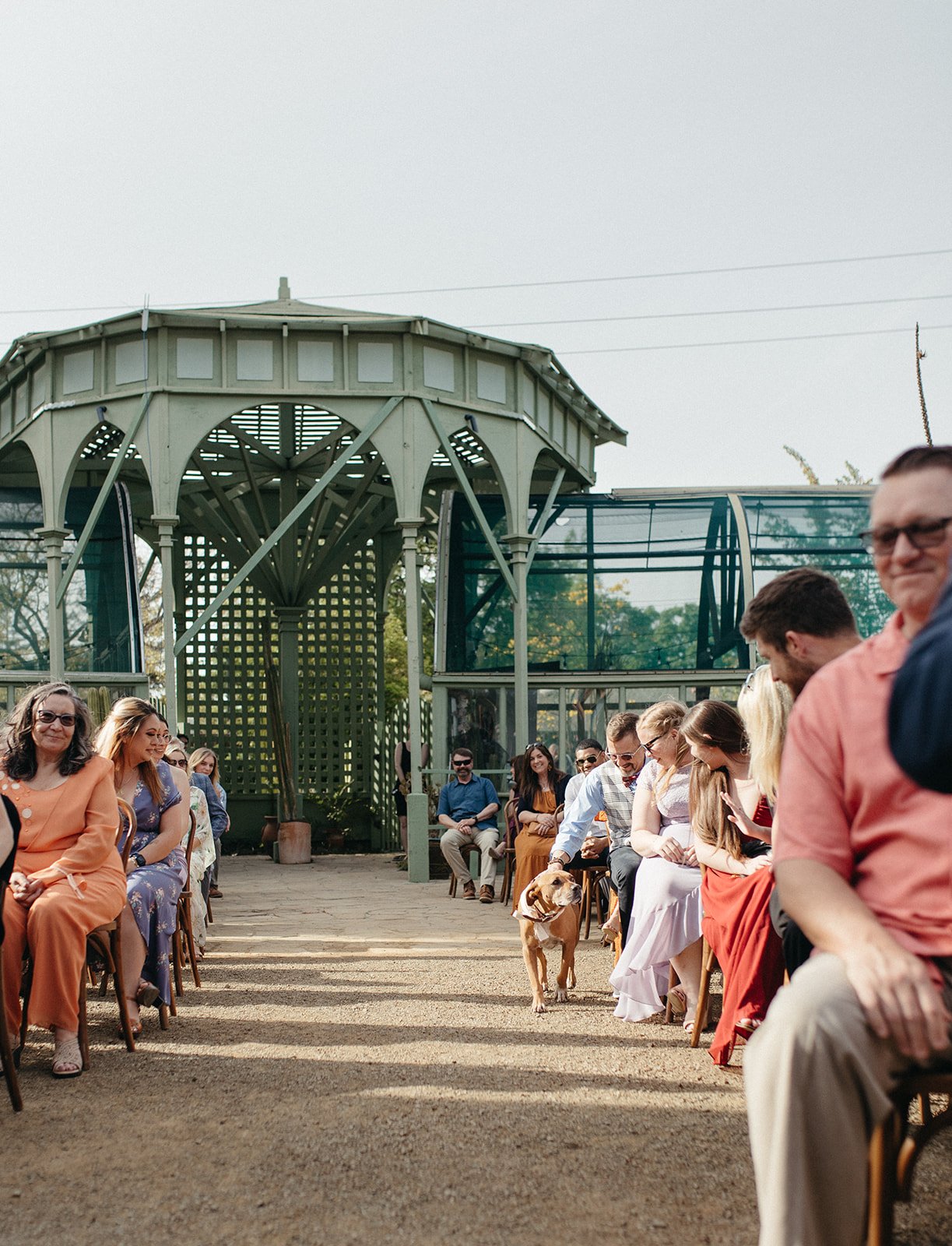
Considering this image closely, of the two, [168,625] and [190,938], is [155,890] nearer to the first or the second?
[190,938]

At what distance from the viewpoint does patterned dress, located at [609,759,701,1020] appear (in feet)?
16.1

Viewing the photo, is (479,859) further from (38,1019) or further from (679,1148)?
(679,1148)

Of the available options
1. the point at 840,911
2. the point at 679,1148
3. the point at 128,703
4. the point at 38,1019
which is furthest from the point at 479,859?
the point at 840,911

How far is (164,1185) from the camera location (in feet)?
10.0

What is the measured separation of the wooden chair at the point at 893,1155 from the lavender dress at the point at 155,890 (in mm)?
3740

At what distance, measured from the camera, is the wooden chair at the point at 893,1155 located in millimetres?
1816

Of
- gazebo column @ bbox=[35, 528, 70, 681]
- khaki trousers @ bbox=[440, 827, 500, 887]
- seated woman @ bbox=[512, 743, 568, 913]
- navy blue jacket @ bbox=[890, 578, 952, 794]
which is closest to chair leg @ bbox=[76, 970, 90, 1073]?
navy blue jacket @ bbox=[890, 578, 952, 794]

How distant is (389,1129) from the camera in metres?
3.49

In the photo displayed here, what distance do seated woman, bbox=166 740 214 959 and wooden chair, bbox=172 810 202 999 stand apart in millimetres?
460

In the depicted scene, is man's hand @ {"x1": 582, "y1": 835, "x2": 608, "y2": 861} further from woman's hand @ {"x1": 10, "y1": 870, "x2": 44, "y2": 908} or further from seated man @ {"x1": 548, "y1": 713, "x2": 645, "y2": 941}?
woman's hand @ {"x1": 10, "y1": 870, "x2": 44, "y2": 908}

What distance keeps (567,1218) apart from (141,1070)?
83.7 inches

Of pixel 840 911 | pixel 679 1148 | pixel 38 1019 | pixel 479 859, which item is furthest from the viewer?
pixel 479 859

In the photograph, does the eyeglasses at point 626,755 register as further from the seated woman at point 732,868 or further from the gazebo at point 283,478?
the gazebo at point 283,478

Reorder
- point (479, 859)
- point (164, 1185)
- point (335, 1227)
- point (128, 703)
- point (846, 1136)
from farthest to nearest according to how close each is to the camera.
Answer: point (479, 859)
point (128, 703)
point (164, 1185)
point (335, 1227)
point (846, 1136)
